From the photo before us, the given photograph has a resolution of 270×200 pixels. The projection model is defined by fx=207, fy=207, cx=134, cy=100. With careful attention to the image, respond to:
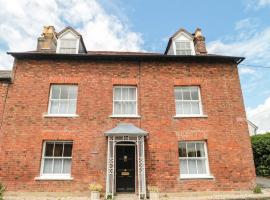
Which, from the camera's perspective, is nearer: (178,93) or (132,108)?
(132,108)

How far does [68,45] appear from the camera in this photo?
12273 millimetres

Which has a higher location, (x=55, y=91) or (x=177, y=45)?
(x=177, y=45)

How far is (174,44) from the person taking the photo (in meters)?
12.6

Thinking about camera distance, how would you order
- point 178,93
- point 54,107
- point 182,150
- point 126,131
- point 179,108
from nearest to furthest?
point 126,131 → point 182,150 → point 54,107 → point 179,108 → point 178,93

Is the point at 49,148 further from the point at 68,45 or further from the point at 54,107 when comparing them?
the point at 68,45

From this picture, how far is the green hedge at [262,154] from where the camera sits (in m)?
14.7

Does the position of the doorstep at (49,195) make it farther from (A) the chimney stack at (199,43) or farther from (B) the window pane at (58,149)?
(A) the chimney stack at (199,43)

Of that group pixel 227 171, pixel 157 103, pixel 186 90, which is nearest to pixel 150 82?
pixel 157 103

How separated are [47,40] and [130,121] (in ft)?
24.6

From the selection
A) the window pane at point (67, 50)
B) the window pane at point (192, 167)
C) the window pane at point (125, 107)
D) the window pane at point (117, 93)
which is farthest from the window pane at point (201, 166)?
the window pane at point (67, 50)

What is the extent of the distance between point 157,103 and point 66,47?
6.29m

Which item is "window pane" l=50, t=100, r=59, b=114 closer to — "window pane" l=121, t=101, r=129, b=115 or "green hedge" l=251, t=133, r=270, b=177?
"window pane" l=121, t=101, r=129, b=115

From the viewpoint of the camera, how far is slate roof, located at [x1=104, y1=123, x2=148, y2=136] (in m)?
9.73

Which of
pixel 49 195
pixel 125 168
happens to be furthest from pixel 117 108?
pixel 49 195
